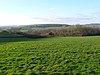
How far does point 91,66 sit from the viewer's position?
15.0 metres

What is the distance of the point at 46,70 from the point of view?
1406cm

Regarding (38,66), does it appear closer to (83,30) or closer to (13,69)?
(13,69)

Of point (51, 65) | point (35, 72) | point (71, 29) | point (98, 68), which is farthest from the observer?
point (71, 29)

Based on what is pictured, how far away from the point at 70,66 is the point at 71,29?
2893 inches

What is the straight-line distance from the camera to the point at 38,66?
15117mm

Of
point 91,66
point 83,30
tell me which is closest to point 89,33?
point 83,30

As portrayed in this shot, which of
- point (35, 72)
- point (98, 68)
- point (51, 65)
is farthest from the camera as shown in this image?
point (51, 65)

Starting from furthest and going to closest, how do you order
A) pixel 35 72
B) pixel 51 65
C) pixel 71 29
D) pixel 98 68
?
pixel 71 29 → pixel 51 65 → pixel 98 68 → pixel 35 72

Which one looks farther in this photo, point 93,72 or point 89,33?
point 89,33

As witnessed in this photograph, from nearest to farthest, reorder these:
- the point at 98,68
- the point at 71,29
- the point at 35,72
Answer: the point at 35,72 < the point at 98,68 < the point at 71,29

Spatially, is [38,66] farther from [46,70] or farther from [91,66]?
[91,66]

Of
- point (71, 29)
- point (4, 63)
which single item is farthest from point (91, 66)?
point (71, 29)

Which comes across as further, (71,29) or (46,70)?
(71,29)

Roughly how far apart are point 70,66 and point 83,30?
74526 millimetres
